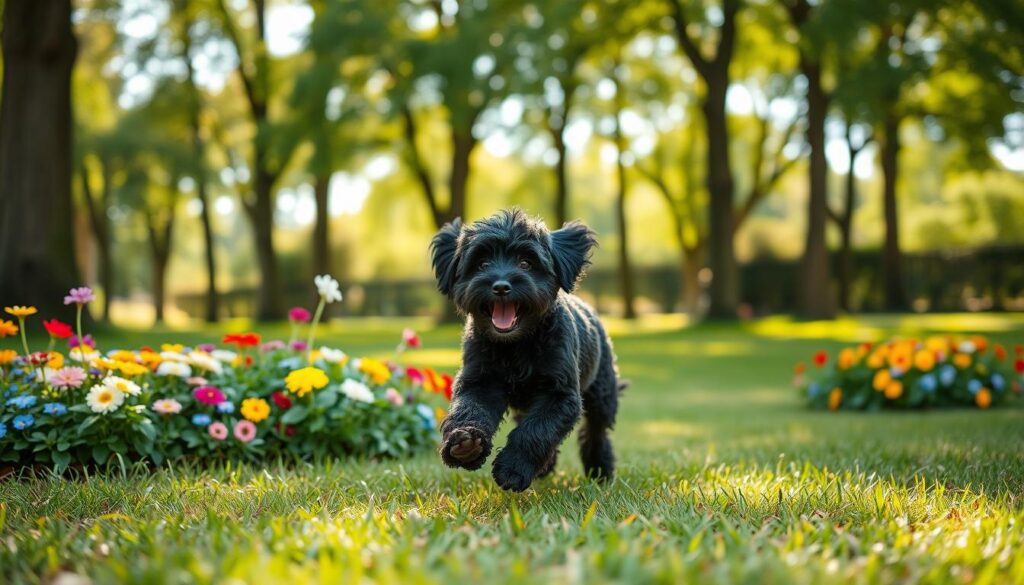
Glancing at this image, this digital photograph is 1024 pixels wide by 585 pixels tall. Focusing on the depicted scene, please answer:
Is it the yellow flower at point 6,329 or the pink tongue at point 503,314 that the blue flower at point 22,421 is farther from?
the pink tongue at point 503,314

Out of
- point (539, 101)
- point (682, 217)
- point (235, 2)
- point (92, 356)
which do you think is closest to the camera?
point (92, 356)

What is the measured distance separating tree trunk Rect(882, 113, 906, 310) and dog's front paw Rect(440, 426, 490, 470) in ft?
89.4

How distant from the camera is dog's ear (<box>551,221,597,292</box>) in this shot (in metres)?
4.59

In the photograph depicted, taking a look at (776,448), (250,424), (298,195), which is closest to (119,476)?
(250,424)

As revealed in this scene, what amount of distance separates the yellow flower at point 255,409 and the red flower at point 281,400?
0.20 m

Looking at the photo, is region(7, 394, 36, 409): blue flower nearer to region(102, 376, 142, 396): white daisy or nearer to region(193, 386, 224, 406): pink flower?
region(102, 376, 142, 396): white daisy

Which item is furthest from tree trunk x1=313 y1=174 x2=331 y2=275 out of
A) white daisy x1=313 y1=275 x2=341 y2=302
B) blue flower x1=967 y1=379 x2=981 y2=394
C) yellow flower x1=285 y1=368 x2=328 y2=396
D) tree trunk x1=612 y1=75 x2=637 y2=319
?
yellow flower x1=285 y1=368 x2=328 y2=396

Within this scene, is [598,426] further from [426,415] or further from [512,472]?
[426,415]

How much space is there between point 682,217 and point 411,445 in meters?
29.9

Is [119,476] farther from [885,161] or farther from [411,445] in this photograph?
[885,161]

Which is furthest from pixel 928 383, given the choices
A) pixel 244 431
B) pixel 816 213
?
pixel 816 213

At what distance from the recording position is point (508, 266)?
436 centimetres

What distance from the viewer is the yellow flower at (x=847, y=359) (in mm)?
9797

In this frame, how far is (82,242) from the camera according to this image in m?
35.1
